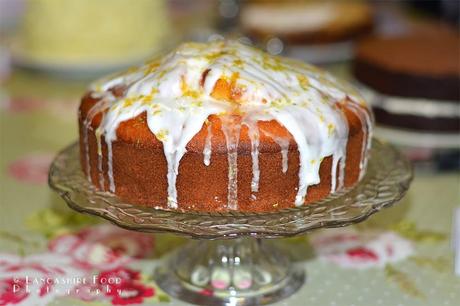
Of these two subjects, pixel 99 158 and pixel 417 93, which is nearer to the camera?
pixel 99 158

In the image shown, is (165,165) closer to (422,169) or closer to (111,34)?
(422,169)

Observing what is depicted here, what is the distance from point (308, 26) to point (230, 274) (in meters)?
1.15

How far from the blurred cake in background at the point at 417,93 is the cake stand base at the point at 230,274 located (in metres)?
0.58

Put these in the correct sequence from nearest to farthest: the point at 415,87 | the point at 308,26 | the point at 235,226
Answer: the point at 235,226 → the point at 415,87 → the point at 308,26

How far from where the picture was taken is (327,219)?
3.10 feet

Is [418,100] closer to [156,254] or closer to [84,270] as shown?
[156,254]

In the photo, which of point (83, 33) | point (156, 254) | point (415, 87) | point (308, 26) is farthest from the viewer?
point (308, 26)

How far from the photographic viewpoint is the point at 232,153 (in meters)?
0.96

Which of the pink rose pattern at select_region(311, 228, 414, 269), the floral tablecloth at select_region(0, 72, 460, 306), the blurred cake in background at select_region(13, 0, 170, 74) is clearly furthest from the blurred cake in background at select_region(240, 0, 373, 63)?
the pink rose pattern at select_region(311, 228, 414, 269)

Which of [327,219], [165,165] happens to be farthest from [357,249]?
[165,165]

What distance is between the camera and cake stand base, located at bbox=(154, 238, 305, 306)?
1.05 metres

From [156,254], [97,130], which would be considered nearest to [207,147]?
[97,130]

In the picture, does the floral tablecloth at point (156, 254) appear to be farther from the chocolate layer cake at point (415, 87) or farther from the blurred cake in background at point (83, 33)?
the blurred cake in background at point (83, 33)

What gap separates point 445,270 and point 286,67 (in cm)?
36
